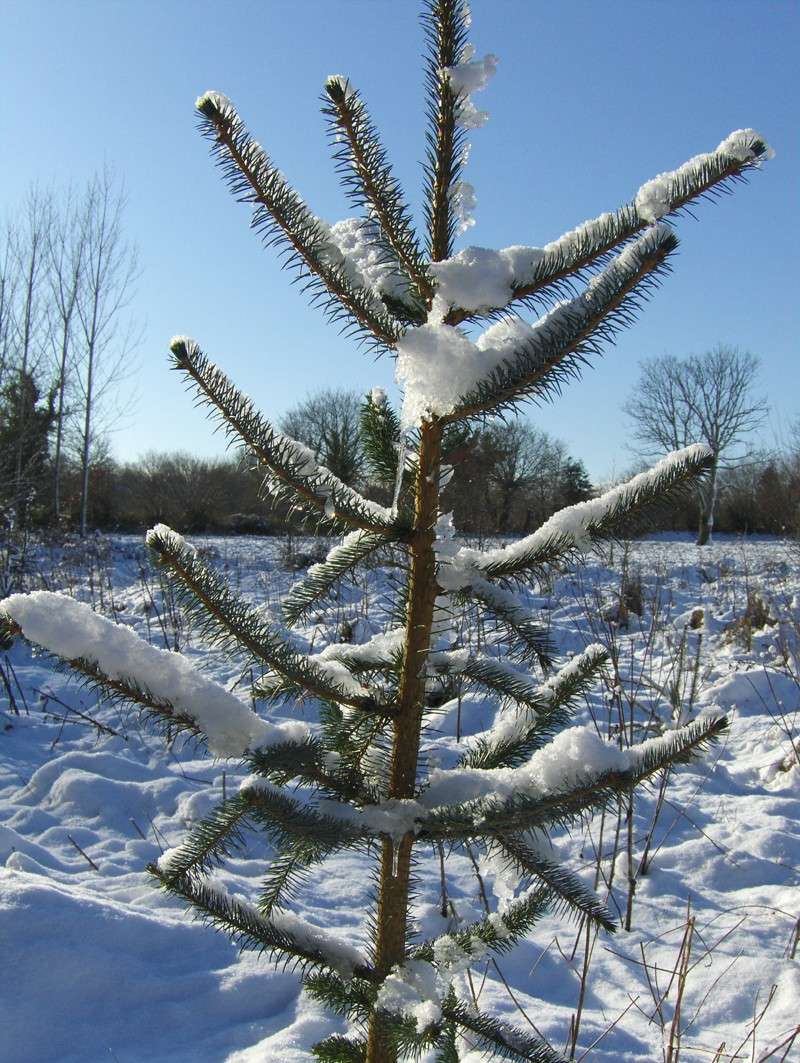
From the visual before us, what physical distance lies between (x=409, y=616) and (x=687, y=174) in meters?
0.82

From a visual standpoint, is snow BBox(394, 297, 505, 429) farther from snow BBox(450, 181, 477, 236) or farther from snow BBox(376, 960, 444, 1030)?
snow BBox(376, 960, 444, 1030)

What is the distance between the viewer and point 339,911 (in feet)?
9.89

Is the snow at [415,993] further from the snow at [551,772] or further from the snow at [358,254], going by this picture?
the snow at [358,254]

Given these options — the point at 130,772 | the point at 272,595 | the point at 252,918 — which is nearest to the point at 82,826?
the point at 130,772

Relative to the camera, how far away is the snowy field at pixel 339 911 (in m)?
2.09

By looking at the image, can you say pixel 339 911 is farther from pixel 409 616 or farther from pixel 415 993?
pixel 409 616

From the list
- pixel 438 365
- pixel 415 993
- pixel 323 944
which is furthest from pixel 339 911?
pixel 438 365

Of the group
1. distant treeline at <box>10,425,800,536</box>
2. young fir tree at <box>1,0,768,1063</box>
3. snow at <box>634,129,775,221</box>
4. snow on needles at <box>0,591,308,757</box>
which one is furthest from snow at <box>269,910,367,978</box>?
distant treeline at <box>10,425,800,536</box>

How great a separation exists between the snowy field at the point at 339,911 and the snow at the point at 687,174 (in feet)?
3.26

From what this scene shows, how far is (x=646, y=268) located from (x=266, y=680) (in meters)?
0.95

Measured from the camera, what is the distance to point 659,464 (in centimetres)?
114

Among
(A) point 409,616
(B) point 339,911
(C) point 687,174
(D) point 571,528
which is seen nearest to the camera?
(C) point 687,174

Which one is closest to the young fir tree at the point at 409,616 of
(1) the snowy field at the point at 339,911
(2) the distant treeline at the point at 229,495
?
(1) the snowy field at the point at 339,911

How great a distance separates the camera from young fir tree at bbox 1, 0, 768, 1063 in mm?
1061
